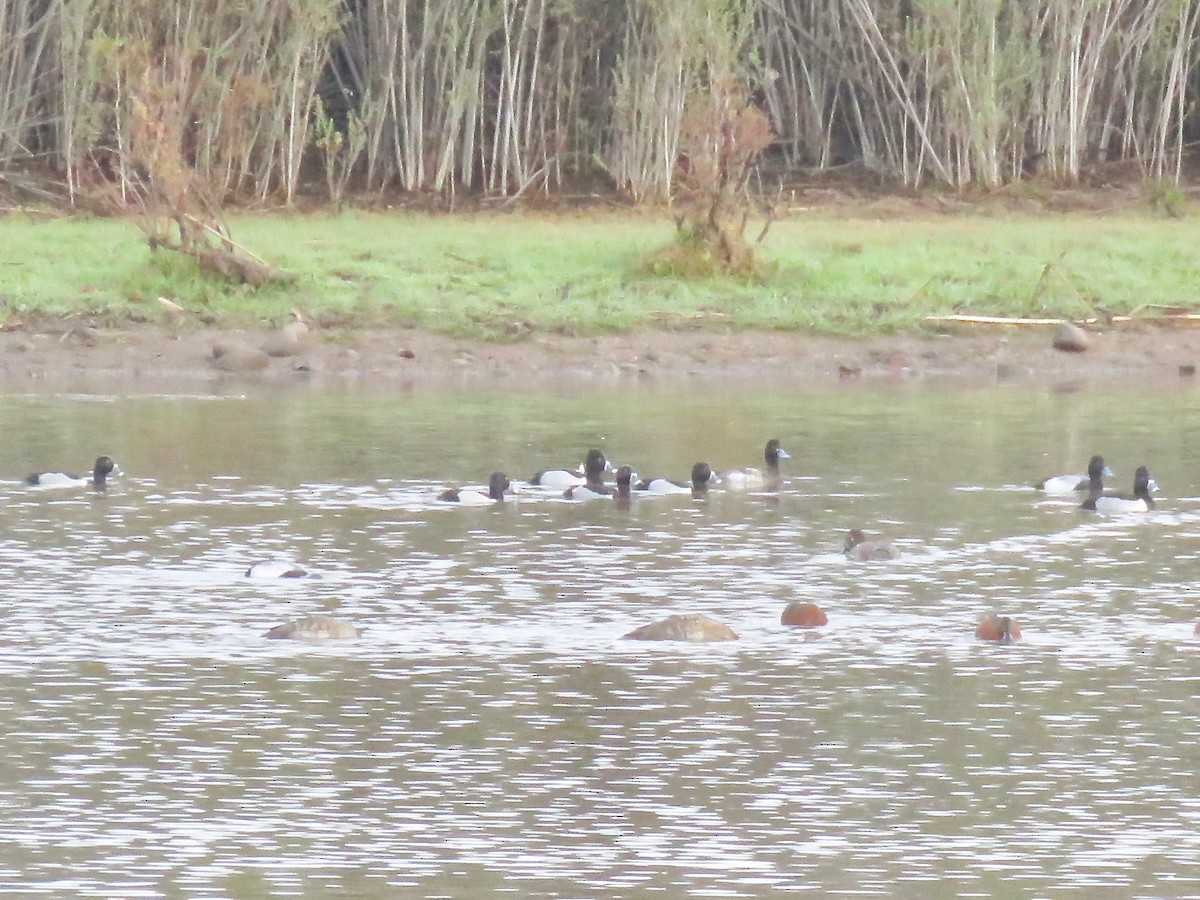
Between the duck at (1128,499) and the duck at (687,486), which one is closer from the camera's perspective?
the duck at (1128,499)

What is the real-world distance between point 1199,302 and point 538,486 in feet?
29.2

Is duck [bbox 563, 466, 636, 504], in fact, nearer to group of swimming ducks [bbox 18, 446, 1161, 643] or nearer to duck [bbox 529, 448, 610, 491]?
group of swimming ducks [bbox 18, 446, 1161, 643]

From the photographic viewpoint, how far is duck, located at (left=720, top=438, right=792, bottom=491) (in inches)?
544

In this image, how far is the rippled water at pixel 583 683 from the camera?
6715mm

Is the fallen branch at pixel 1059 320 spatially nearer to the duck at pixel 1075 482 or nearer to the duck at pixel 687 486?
the duck at pixel 1075 482

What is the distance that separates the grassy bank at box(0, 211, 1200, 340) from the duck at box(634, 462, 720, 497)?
635 cm

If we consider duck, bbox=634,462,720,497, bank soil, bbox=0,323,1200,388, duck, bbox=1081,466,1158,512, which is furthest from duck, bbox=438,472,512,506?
bank soil, bbox=0,323,1200,388

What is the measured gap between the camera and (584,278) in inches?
827

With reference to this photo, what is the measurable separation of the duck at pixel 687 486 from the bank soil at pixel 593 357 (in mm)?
5405

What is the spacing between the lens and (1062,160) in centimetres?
2619

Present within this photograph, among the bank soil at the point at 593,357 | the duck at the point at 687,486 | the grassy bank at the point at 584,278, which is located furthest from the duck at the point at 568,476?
the grassy bank at the point at 584,278

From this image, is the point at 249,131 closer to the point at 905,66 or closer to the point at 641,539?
the point at 905,66

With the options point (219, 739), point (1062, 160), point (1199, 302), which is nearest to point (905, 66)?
point (1062, 160)

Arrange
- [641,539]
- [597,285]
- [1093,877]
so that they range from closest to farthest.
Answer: [1093,877] < [641,539] < [597,285]
